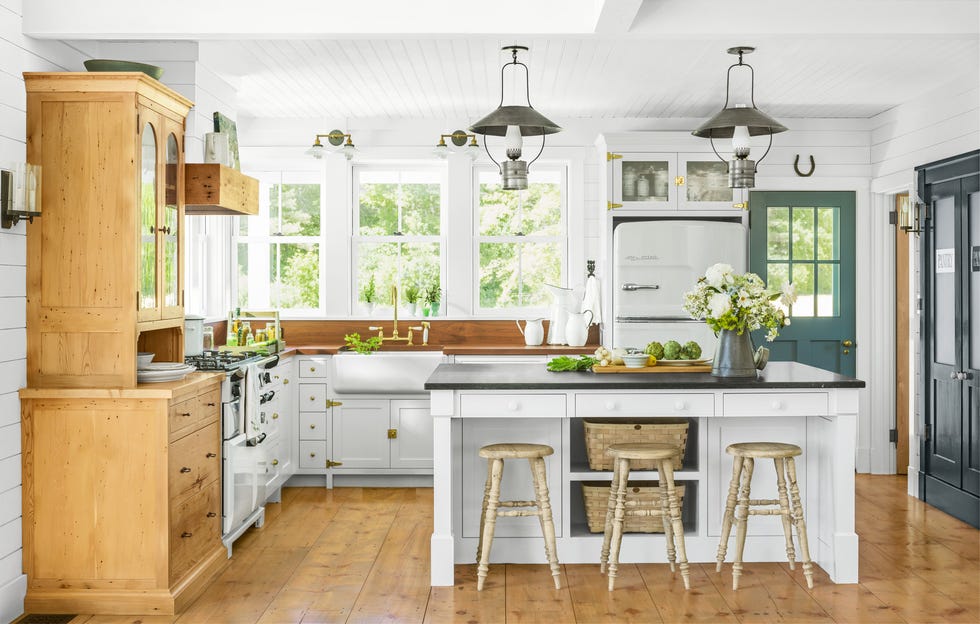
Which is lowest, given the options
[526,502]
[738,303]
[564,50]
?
[526,502]

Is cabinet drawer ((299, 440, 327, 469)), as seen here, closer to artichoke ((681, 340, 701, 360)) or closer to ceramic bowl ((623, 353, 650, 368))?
ceramic bowl ((623, 353, 650, 368))

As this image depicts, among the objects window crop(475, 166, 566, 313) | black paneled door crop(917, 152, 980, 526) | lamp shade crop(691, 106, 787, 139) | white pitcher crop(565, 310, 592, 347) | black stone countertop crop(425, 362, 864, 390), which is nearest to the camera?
black stone countertop crop(425, 362, 864, 390)

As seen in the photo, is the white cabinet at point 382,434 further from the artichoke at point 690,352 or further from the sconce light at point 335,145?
the artichoke at point 690,352

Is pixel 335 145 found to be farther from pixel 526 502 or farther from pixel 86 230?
pixel 526 502

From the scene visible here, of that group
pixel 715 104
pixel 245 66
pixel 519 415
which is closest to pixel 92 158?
pixel 245 66

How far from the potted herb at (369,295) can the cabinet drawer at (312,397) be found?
37.2 inches

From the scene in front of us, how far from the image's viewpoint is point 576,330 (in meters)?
6.38

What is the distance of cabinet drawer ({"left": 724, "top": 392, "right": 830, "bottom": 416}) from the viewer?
404 centimetres

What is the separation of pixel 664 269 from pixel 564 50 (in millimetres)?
1991

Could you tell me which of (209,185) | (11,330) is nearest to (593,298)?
(209,185)

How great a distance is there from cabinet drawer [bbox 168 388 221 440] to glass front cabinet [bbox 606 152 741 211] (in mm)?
3241

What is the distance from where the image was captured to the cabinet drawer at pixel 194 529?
3.72 meters

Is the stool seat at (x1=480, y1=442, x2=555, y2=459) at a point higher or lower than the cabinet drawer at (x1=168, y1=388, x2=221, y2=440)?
lower

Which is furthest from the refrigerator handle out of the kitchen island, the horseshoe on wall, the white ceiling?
the kitchen island
